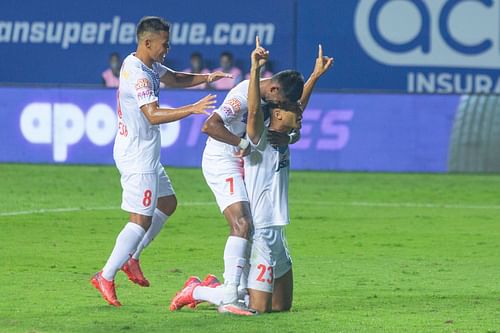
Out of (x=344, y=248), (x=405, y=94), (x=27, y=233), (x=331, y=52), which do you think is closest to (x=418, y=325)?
(x=344, y=248)

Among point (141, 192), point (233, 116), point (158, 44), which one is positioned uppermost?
point (158, 44)

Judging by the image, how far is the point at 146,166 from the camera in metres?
10.0

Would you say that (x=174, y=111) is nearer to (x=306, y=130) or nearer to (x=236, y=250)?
(x=236, y=250)

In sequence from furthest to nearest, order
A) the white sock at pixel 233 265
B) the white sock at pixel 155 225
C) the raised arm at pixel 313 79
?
the white sock at pixel 155 225, the raised arm at pixel 313 79, the white sock at pixel 233 265

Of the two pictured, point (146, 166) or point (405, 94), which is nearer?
point (146, 166)

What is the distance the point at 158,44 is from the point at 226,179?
1.12 m

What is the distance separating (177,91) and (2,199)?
509 cm

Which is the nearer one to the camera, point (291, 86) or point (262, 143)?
point (291, 86)

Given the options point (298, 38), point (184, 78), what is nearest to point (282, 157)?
point (184, 78)

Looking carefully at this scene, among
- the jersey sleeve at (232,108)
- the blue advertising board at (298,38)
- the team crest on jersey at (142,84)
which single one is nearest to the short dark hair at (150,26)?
the team crest on jersey at (142,84)

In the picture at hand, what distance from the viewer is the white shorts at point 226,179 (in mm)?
9578

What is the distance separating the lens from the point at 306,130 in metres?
21.8

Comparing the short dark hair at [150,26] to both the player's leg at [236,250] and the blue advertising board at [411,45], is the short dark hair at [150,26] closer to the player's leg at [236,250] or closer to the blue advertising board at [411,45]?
the player's leg at [236,250]

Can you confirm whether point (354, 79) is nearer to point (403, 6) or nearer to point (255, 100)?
point (403, 6)
